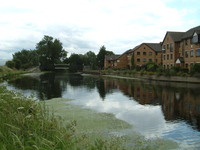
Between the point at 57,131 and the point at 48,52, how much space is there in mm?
123082

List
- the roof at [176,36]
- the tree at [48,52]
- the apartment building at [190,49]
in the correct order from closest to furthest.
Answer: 1. the apartment building at [190,49]
2. the roof at [176,36]
3. the tree at [48,52]

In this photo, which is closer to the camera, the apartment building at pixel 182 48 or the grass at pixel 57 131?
the grass at pixel 57 131

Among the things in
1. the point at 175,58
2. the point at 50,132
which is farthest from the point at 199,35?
the point at 50,132

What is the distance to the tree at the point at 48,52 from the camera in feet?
405

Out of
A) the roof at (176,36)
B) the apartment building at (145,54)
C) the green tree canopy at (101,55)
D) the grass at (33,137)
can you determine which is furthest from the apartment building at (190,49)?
the green tree canopy at (101,55)

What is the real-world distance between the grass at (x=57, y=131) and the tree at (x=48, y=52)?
111334 mm

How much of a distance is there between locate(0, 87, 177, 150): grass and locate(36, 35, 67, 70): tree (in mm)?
111334

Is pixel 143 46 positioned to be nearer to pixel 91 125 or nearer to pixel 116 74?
pixel 116 74

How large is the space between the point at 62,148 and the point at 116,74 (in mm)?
65742

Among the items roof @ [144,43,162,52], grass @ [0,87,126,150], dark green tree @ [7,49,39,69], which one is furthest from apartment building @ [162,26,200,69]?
dark green tree @ [7,49,39,69]

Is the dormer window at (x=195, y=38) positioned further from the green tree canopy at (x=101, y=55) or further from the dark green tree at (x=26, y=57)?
the dark green tree at (x=26, y=57)

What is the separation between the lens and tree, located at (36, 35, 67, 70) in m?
123

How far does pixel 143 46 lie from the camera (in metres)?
84.2

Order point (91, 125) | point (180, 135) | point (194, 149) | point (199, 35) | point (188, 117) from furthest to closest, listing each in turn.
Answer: point (199, 35) → point (188, 117) → point (91, 125) → point (180, 135) → point (194, 149)
